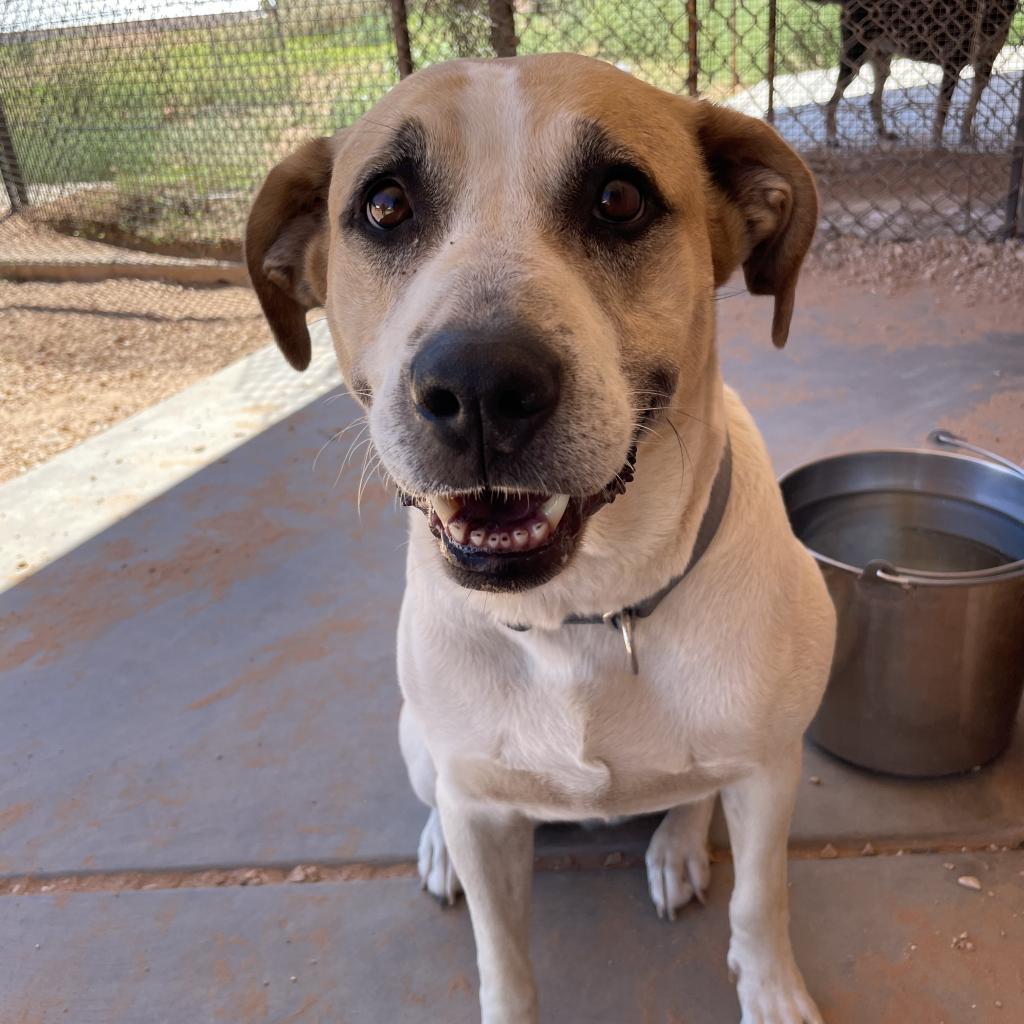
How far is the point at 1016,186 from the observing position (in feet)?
15.6

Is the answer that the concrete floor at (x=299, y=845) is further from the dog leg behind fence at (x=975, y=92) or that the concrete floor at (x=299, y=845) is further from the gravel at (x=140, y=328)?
the dog leg behind fence at (x=975, y=92)

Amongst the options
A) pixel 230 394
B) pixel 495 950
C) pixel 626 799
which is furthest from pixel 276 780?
pixel 230 394

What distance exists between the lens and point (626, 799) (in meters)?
1.43

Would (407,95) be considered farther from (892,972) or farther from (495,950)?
(892,972)

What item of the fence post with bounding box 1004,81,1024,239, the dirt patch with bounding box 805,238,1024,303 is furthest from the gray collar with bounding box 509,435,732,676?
the fence post with bounding box 1004,81,1024,239

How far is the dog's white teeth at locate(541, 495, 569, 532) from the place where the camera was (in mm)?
1128

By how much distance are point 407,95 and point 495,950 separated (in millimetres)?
1292

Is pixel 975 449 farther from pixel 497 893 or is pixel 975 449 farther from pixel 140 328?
pixel 140 328

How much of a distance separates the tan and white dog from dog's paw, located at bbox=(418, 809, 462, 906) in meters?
0.25

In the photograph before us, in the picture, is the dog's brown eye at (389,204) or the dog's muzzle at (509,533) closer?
the dog's muzzle at (509,533)

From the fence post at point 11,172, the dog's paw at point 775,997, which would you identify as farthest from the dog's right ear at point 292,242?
the fence post at point 11,172

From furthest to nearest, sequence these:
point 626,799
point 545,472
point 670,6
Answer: point 670,6
point 626,799
point 545,472

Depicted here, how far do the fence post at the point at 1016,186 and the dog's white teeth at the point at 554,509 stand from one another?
4.60m

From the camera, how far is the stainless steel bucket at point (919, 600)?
5.74ft
